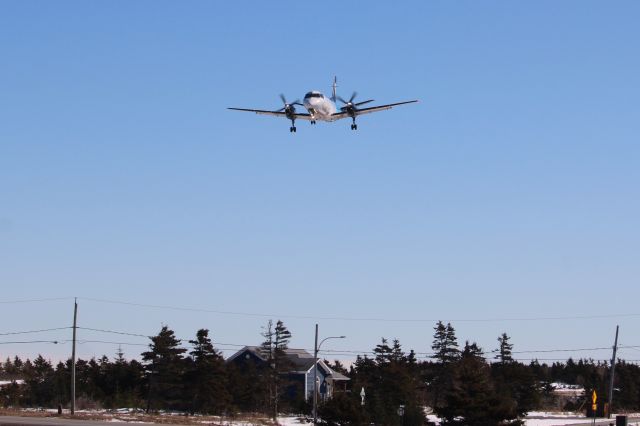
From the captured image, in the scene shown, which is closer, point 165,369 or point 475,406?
point 475,406

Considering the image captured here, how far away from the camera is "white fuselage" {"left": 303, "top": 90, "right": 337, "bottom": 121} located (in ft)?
244

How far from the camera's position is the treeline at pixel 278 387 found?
2569 inches

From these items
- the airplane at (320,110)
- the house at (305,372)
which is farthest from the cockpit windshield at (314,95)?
the house at (305,372)

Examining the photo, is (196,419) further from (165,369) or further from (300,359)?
(300,359)

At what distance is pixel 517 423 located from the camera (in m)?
63.9

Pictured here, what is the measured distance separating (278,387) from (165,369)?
36.0 ft

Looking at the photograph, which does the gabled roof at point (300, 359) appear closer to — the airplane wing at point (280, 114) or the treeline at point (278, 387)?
the treeline at point (278, 387)

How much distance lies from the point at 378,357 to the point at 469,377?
114 ft

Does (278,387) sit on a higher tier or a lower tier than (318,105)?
lower

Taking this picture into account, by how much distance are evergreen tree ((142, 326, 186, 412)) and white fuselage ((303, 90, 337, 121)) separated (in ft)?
76.8

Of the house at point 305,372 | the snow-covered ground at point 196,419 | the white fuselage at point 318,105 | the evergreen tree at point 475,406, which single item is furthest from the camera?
the house at point 305,372

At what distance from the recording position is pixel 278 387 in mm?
90625

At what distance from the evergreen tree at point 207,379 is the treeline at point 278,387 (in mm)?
81

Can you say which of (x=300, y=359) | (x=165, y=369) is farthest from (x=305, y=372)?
(x=165, y=369)
